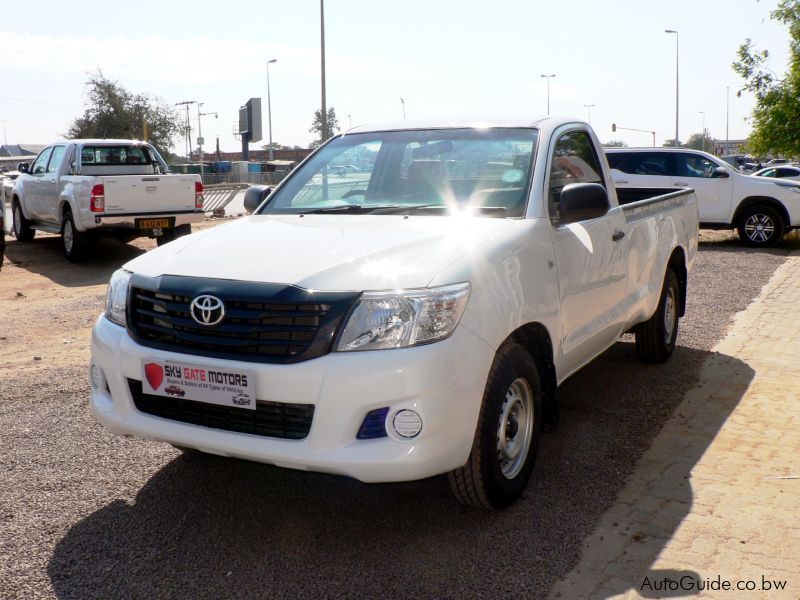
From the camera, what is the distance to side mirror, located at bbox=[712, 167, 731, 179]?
16.3 meters

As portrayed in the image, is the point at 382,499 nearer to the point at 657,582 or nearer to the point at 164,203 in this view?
the point at 657,582

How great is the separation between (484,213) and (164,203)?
1004cm

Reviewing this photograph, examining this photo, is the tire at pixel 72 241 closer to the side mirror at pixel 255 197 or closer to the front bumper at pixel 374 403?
the side mirror at pixel 255 197

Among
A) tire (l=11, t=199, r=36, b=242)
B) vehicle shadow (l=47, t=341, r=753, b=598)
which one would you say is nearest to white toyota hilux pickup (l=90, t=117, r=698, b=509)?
vehicle shadow (l=47, t=341, r=753, b=598)

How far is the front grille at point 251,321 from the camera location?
10.6 ft

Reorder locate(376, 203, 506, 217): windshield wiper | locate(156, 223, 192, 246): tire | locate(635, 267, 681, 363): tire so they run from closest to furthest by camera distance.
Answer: locate(376, 203, 506, 217): windshield wiper < locate(635, 267, 681, 363): tire < locate(156, 223, 192, 246): tire

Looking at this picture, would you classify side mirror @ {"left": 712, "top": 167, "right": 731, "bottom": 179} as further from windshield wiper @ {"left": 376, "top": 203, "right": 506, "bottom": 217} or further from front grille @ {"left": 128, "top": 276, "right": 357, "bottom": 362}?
front grille @ {"left": 128, "top": 276, "right": 357, "bottom": 362}

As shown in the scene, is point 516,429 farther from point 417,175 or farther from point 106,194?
point 106,194

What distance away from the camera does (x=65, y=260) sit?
13.8 metres

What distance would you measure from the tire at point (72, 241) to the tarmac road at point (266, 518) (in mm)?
7687

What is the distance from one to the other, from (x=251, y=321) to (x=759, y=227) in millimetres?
14827

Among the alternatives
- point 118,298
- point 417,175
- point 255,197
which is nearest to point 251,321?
point 118,298

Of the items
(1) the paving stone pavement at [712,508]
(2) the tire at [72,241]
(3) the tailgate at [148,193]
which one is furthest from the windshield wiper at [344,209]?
(2) the tire at [72,241]

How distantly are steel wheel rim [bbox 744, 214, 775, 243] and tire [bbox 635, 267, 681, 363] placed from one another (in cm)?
1052
